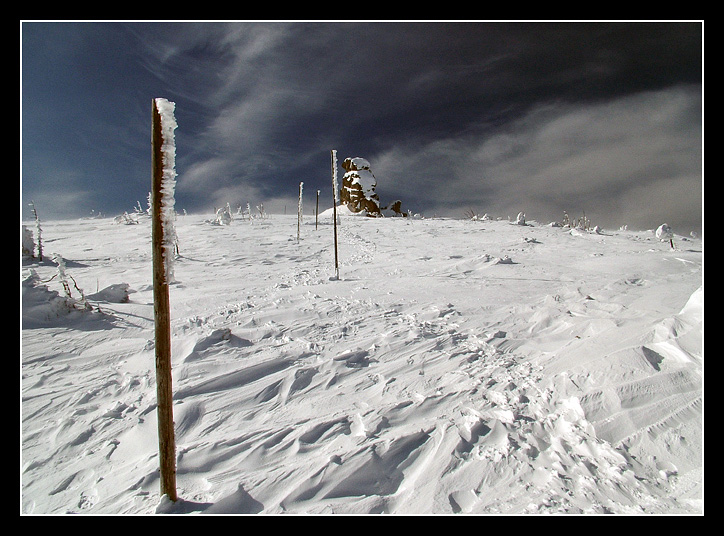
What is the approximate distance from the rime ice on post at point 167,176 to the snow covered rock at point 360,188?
158 ft

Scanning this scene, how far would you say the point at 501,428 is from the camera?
344 cm

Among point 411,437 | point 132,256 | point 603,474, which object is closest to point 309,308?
point 411,437

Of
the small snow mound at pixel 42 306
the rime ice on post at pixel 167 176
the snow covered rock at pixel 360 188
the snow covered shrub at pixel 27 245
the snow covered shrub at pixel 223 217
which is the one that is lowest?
the small snow mound at pixel 42 306

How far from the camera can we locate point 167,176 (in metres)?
2.39

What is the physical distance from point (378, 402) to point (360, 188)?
50.4 metres

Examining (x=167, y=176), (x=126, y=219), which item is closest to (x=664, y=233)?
(x=167, y=176)

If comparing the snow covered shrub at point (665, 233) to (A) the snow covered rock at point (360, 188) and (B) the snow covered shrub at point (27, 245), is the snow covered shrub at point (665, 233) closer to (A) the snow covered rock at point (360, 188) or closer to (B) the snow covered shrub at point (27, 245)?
(B) the snow covered shrub at point (27, 245)

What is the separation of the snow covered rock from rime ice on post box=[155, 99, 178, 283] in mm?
48081

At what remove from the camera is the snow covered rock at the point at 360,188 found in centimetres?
5147

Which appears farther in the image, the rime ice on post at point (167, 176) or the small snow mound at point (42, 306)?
the small snow mound at point (42, 306)

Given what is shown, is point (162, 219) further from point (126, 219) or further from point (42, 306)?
Result: point (126, 219)

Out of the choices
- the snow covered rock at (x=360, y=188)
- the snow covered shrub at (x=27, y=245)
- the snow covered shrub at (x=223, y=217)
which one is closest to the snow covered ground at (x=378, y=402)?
the snow covered shrub at (x=27, y=245)

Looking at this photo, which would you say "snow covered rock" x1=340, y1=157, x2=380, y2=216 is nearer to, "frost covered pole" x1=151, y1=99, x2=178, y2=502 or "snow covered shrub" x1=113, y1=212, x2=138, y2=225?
"snow covered shrub" x1=113, y1=212, x2=138, y2=225
